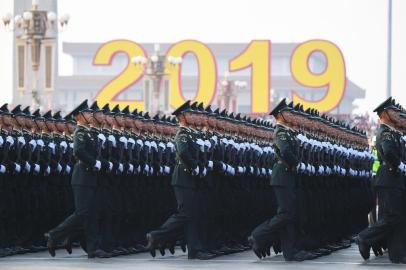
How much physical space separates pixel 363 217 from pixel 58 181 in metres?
5.95

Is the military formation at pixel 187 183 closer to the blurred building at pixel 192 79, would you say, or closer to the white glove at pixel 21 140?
the white glove at pixel 21 140

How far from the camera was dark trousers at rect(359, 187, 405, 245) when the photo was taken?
65.9 ft

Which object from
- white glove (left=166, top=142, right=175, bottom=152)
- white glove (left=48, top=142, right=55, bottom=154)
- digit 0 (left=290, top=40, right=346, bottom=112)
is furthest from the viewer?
digit 0 (left=290, top=40, right=346, bottom=112)

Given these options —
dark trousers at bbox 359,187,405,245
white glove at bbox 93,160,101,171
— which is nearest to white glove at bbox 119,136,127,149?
white glove at bbox 93,160,101,171

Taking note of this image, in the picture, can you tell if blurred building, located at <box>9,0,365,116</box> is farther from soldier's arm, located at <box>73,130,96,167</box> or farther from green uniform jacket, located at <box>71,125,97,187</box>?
soldier's arm, located at <box>73,130,96,167</box>

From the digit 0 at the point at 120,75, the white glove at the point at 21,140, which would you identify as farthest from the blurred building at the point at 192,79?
the white glove at the point at 21,140

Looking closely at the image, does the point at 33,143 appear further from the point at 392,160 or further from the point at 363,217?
the point at 363,217

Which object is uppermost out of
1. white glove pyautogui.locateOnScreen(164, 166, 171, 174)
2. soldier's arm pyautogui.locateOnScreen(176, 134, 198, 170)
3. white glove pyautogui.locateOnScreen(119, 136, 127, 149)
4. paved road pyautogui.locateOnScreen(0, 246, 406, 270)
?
white glove pyautogui.locateOnScreen(119, 136, 127, 149)

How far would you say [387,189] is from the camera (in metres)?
20.3

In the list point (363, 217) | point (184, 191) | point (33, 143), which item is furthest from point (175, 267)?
point (363, 217)

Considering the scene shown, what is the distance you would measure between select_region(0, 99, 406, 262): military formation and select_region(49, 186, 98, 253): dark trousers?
0.01 meters

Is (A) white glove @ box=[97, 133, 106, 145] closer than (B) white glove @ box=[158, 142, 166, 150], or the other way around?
(A) white glove @ box=[97, 133, 106, 145]

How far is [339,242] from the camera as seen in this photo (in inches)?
954

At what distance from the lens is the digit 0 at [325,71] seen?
97750mm
